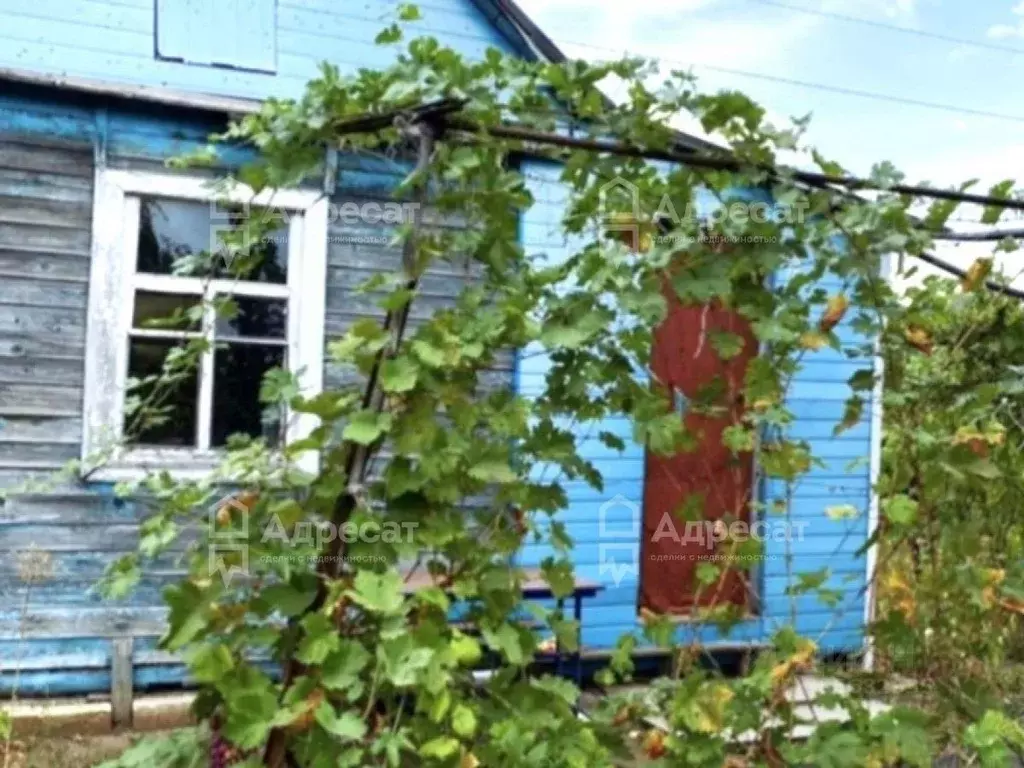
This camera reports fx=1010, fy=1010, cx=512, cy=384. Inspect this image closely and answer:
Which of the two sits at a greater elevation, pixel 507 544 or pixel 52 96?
pixel 52 96

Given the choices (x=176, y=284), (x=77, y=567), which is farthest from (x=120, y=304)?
(x=77, y=567)

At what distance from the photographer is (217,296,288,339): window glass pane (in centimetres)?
496

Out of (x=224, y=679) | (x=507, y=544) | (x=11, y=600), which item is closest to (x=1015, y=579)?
(x=507, y=544)

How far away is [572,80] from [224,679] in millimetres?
1485

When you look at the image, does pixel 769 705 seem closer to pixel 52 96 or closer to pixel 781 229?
pixel 781 229

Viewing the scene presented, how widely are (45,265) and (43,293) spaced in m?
0.13

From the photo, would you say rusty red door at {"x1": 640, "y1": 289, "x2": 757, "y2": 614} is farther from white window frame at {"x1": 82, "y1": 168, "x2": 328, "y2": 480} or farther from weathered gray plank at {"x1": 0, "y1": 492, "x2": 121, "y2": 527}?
weathered gray plank at {"x1": 0, "y1": 492, "x2": 121, "y2": 527}

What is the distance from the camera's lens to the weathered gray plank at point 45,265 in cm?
456

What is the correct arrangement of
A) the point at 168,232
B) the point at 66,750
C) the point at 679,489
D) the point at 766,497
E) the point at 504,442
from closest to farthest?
the point at 504,442 → the point at 66,750 → the point at 168,232 → the point at 679,489 → the point at 766,497

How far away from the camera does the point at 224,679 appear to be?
1.98 m

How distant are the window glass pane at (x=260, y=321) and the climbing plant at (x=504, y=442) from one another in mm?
2461

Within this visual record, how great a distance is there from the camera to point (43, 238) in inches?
181

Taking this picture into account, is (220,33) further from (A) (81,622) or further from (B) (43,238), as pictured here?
(A) (81,622)

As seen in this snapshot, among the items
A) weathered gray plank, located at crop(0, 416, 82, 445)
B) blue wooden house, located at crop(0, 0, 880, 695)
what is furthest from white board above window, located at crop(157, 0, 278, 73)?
weathered gray plank, located at crop(0, 416, 82, 445)
